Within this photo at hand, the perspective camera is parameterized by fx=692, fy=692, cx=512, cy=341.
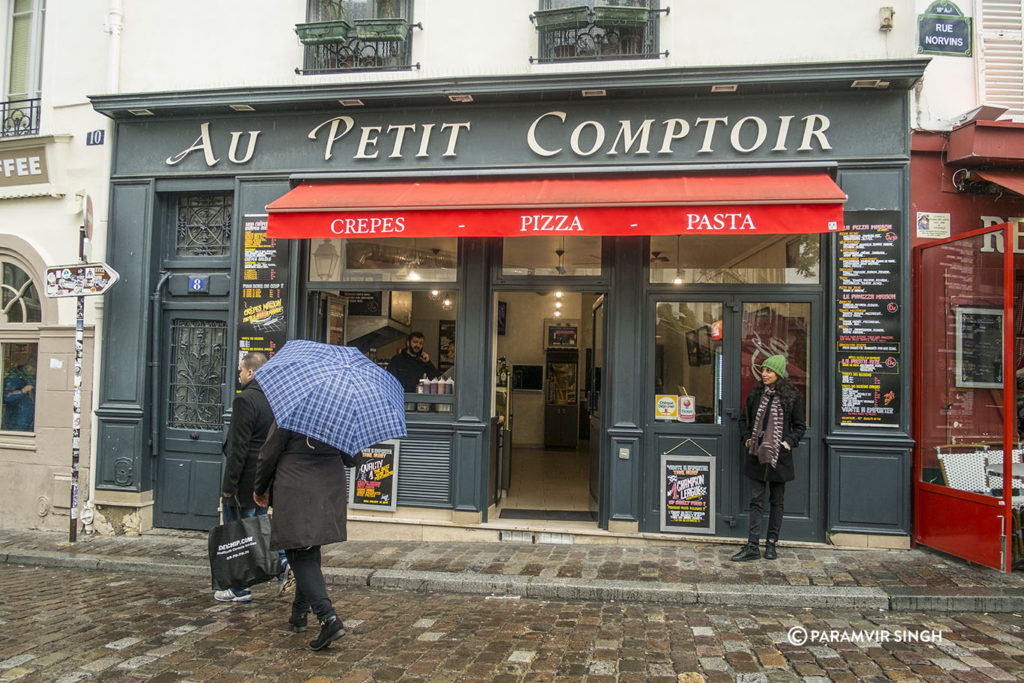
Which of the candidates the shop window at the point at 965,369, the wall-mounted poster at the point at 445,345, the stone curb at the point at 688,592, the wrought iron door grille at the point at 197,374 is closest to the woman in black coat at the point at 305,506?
the stone curb at the point at 688,592

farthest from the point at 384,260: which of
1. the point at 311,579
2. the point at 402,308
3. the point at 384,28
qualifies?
the point at 311,579

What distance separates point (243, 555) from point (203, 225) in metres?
4.50

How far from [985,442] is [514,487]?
528 centimetres

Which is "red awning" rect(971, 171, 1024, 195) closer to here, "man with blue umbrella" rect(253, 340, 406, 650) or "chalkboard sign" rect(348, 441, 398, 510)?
"man with blue umbrella" rect(253, 340, 406, 650)

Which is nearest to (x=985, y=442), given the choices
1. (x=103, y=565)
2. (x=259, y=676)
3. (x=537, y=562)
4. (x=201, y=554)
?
(x=537, y=562)

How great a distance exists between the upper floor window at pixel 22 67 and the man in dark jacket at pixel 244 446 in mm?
5605

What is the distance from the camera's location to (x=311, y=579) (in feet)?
14.2

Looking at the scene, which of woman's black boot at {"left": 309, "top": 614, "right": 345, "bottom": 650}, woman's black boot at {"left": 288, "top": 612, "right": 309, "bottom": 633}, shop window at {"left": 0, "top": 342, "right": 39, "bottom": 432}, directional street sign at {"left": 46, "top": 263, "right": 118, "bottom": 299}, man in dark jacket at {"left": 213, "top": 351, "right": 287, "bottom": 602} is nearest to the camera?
woman's black boot at {"left": 309, "top": 614, "right": 345, "bottom": 650}

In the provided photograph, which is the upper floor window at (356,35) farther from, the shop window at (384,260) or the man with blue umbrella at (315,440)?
the man with blue umbrella at (315,440)

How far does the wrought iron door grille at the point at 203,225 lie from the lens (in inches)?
311

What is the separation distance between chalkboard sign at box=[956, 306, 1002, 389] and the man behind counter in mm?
5053

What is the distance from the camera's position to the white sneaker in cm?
535

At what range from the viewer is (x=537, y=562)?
616 centimetres

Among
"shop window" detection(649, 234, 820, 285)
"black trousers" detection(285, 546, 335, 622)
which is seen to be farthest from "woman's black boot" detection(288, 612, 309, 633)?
"shop window" detection(649, 234, 820, 285)
